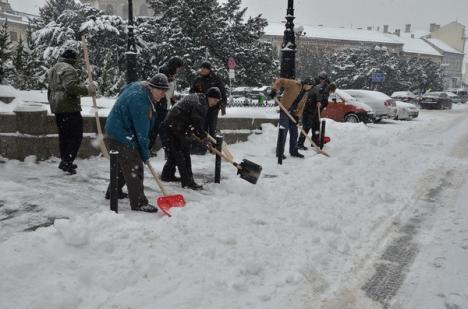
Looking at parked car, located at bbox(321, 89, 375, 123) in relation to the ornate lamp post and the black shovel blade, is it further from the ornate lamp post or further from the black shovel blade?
the black shovel blade

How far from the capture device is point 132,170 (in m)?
4.99

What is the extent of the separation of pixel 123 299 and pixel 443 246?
3.43 meters

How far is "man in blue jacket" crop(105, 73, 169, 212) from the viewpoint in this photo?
4820 millimetres

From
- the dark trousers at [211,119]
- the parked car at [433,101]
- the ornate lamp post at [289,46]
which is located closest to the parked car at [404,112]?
the ornate lamp post at [289,46]

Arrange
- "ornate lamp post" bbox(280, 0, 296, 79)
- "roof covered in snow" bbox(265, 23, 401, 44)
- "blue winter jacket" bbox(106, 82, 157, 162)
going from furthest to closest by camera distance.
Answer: "roof covered in snow" bbox(265, 23, 401, 44), "ornate lamp post" bbox(280, 0, 296, 79), "blue winter jacket" bbox(106, 82, 157, 162)

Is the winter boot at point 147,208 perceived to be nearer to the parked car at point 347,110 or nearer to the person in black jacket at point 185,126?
the person in black jacket at point 185,126

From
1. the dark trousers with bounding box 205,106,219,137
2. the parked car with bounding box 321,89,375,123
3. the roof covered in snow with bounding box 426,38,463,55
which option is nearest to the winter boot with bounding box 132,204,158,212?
the dark trousers with bounding box 205,106,219,137

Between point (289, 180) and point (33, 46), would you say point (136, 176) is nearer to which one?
point (289, 180)

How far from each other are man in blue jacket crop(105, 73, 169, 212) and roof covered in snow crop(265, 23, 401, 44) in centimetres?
7148

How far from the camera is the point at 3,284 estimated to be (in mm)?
3215

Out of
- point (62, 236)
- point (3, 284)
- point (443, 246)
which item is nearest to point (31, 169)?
point (62, 236)

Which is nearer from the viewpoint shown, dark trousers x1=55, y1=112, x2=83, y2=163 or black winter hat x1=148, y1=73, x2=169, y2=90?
black winter hat x1=148, y1=73, x2=169, y2=90

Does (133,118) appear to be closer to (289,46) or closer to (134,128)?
(134,128)

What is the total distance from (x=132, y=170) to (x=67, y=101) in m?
1.83
